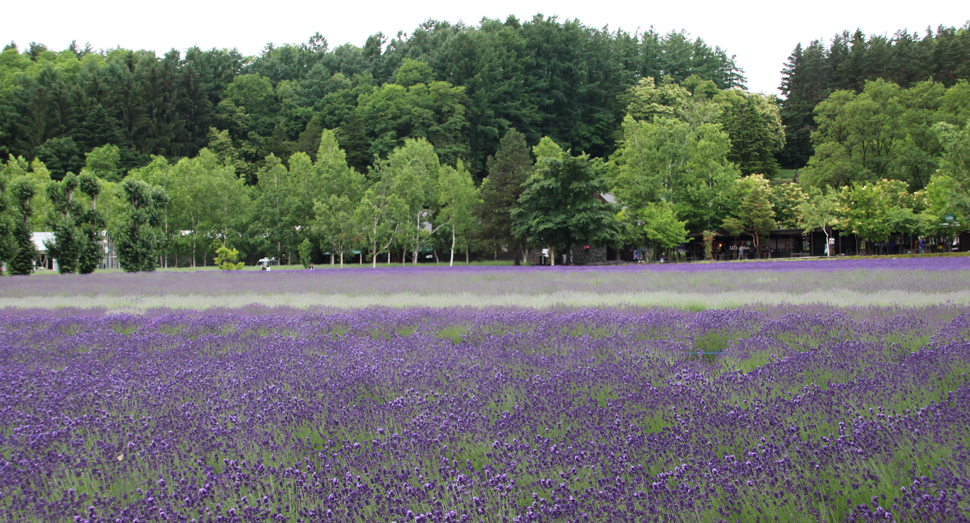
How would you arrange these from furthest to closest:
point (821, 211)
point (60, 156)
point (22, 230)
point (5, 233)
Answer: point (60, 156)
point (821, 211)
point (22, 230)
point (5, 233)

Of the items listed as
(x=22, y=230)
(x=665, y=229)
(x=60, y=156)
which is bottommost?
(x=22, y=230)

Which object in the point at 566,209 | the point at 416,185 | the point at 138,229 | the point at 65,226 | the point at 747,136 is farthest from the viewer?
the point at 747,136

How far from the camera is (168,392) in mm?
5543

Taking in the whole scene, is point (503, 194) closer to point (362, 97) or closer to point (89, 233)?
point (89, 233)

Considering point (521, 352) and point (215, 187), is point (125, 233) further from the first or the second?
point (521, 352)

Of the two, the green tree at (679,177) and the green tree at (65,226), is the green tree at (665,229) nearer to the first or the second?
the green tree at (679,177)

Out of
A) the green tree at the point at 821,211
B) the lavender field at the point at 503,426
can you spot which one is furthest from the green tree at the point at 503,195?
the lavender field at the point at 503,426

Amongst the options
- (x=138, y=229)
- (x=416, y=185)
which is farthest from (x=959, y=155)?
(x=138, y=229)

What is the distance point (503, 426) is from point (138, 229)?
41.9 metres

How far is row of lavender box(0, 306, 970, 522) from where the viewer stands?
308 centimetres

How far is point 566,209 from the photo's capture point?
48.0 metres

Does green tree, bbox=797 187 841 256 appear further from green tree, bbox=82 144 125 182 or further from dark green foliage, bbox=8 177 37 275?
green tree, bbox=82 144 125 182

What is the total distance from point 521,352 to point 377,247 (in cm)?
5664

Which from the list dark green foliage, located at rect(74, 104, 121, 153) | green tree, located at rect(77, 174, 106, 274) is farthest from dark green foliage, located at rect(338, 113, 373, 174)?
green tree, located at rect(77, 174, 106, 274)
